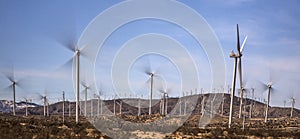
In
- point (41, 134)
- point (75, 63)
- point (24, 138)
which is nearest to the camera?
point (24, 138)

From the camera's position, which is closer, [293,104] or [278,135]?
[278,135]

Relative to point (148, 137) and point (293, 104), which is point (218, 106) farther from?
point (148, 137)

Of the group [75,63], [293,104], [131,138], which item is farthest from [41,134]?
[293,104]

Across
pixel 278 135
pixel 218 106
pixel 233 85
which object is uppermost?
pixel 233 85

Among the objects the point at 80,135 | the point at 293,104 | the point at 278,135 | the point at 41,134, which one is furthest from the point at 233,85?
the point at 293,104

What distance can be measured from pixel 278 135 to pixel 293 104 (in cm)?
11481

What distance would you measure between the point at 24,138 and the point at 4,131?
4755 millimetres

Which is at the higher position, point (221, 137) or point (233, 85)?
point (233, 85)

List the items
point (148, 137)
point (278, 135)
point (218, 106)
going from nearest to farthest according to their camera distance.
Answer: point (148, 137) → point (278, 135) → point (218, 106)

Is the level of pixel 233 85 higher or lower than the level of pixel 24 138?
higher

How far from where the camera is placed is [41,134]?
39.2 metres

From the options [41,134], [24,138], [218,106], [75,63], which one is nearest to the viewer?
[24,138]

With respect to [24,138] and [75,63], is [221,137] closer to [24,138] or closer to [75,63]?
[24,138]

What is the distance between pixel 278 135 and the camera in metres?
45.7
